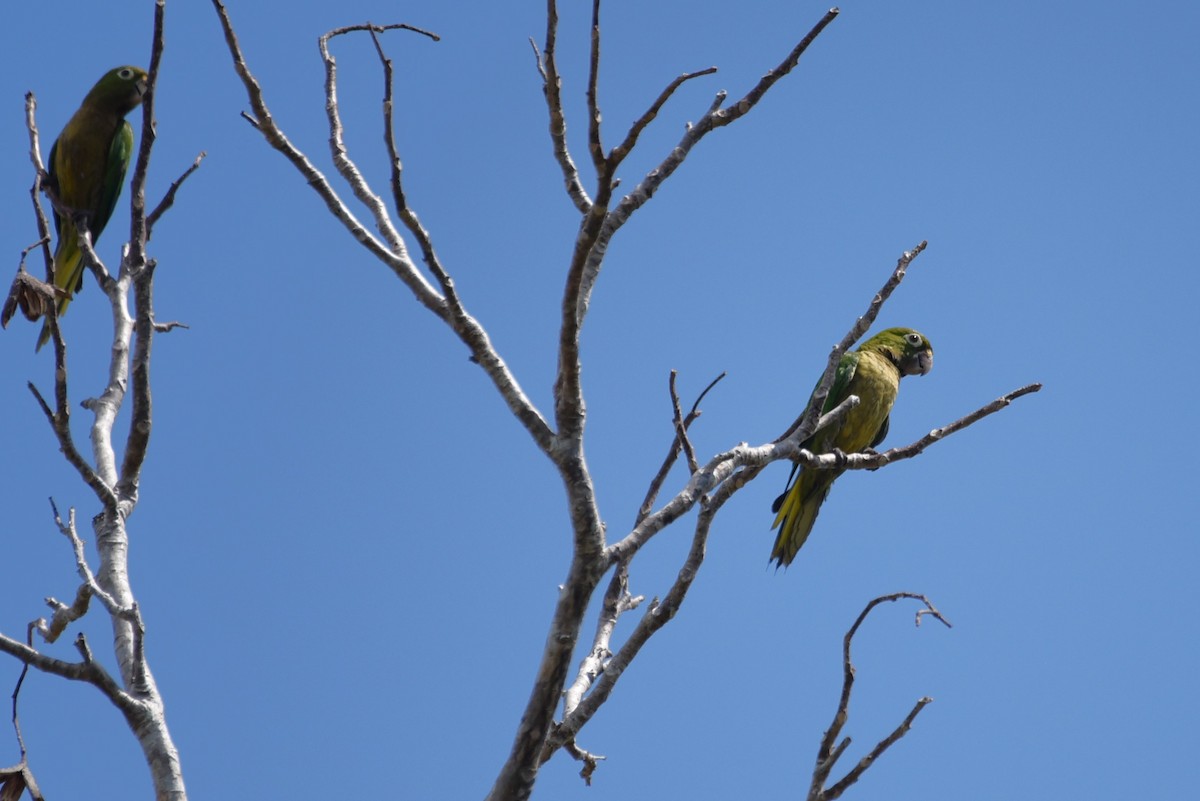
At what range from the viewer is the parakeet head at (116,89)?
8125 millimetres

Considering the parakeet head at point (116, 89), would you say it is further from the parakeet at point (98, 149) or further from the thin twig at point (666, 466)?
the thin twig at point (666, 466)

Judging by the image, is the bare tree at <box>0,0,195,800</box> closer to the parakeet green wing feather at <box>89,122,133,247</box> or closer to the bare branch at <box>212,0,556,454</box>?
the bare branch at <box>212,0,556,454</box>

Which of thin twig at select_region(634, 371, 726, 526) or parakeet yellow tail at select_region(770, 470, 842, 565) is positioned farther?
parakeet yellow tail at select_region(770, 470, 842, 565)

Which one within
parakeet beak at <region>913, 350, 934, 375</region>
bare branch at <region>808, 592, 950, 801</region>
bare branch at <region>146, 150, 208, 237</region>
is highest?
parakeet beak at <region>913, 350, 934, 375</region>

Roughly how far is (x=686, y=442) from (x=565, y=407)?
1066mm

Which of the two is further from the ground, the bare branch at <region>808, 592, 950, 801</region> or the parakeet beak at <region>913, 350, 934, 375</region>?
the parakeet beak at <region>913, 350, 934, 375</region>

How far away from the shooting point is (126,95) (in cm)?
816

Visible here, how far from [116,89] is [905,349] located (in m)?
6.26

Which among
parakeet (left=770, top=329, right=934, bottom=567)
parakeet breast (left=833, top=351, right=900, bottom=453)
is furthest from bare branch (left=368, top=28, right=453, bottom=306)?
parakeet breast (left=833, top=351, right=900, bottom=453)

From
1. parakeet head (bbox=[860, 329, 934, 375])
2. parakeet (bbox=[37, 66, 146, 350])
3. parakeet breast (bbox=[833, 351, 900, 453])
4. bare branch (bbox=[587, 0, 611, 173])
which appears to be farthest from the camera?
parakeet head (bbox=[860, 329, 934, 375])

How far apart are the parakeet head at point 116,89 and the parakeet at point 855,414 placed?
551cm

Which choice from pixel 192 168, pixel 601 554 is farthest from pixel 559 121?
pixel 192 168

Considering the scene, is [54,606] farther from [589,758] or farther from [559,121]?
[559,121]

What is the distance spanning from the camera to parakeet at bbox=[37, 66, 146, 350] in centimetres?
787
